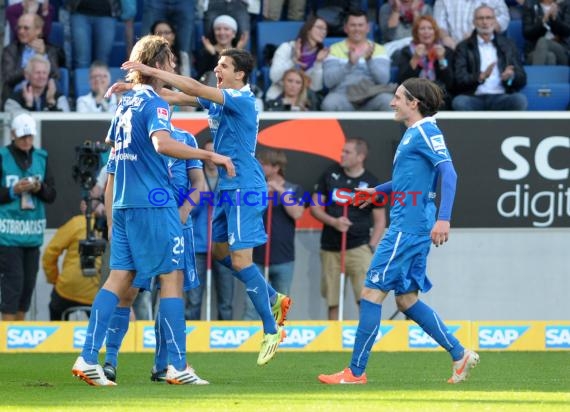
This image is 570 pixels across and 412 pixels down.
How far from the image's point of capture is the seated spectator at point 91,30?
49.6ft

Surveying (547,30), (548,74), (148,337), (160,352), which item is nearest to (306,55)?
(548,74)

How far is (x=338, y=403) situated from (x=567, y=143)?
754 cm

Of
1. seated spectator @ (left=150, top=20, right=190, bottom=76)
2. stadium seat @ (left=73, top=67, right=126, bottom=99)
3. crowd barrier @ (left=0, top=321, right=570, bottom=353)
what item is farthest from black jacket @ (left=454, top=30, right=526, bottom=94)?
stadium seat @ (left=73, top=67, right=126, bottom=99)

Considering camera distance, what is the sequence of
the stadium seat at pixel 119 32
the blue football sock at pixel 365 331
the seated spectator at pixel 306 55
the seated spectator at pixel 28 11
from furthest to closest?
the stadium seat at pixel 119 32 → the seated spectator at pixel 28 11 → the seated spectator at pixel 306 55 → the blue football sock at pixel 365 331

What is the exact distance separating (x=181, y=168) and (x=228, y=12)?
6374 millimetres

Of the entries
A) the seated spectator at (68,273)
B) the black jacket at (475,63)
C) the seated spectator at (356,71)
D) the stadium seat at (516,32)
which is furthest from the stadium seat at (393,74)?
the seated spectator at (68,273)

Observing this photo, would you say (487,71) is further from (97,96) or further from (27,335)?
(27,335)

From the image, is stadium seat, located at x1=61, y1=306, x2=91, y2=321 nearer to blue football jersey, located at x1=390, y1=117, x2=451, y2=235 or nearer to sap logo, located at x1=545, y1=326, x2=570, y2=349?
sap logo, located at x1=545, y1=326, x2=570, y2=349

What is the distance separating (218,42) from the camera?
14867 mm

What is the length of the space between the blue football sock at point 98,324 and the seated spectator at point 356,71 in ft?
20.9

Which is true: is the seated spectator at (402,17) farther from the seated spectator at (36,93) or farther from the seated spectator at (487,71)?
the seated spectator at (36,93)

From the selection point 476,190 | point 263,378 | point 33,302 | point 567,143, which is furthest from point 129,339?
point 567,143

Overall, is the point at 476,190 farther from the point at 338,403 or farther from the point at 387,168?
the point at 338,403

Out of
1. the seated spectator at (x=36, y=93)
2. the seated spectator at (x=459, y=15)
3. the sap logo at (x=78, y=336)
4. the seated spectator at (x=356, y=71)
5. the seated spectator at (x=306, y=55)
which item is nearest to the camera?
the sap logo at (x=78, y=336)
